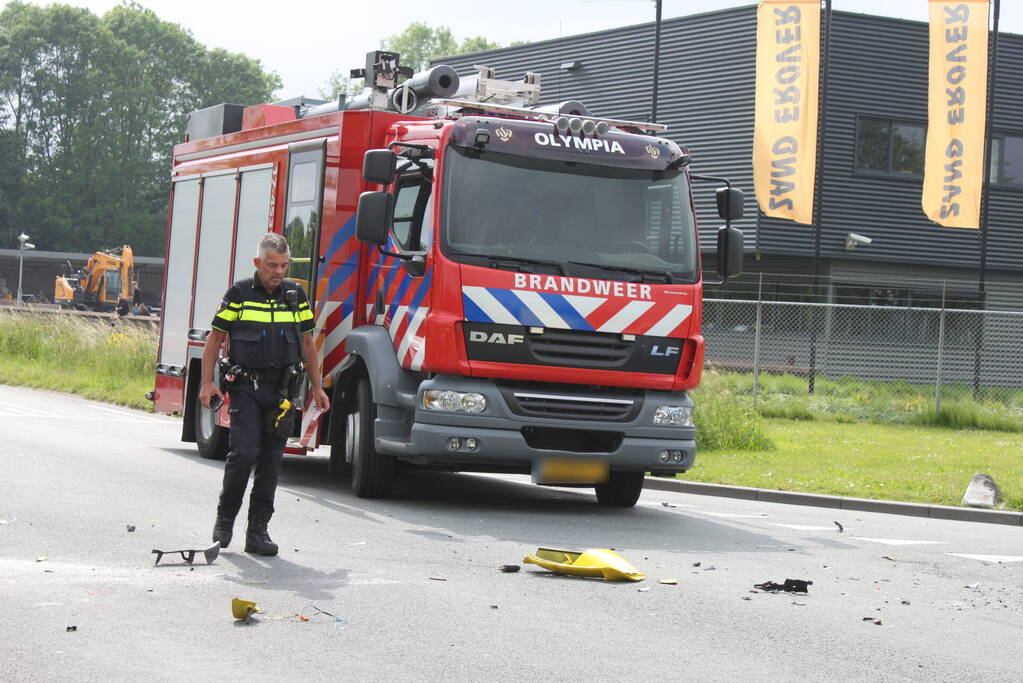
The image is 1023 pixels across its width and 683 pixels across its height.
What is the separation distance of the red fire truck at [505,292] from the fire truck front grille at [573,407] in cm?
1

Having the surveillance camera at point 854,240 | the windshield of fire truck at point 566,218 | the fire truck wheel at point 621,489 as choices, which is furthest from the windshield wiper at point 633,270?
the surveillance camera at point 854,240

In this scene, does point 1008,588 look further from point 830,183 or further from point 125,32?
point 125,32

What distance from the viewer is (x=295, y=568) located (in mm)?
8016

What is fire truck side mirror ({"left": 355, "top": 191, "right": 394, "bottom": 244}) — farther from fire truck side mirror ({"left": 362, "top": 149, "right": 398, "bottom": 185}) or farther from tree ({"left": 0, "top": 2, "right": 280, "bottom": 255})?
tree ({"left": 0, "top": 2, "right": 280, "bottom": 255})

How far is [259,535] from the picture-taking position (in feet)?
27.5

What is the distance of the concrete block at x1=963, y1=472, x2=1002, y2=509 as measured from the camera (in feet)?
43.8

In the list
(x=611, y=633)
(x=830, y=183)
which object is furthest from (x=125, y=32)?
(x=611, y=633)

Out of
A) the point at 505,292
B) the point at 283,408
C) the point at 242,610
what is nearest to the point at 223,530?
the point at 283,408

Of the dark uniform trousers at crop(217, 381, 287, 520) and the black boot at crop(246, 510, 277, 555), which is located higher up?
the dark uniform trousers at crop(217, 381, 287, 520)

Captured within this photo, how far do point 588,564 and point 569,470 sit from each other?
2520mm

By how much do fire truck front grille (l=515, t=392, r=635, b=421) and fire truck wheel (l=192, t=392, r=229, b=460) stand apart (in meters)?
4.03

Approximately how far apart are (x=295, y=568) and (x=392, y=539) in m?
1.29

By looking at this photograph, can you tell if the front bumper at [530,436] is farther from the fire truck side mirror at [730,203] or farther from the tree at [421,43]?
the tree at [421,43]

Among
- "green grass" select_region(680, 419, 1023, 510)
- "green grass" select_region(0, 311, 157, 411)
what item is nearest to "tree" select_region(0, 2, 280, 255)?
"green grass" select_region(0, 311, 157, 411)
